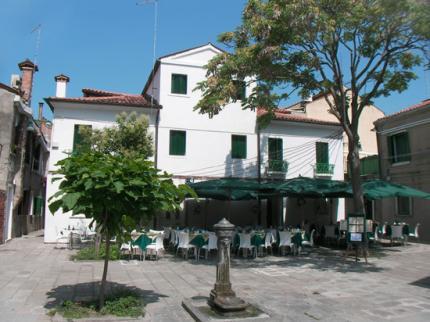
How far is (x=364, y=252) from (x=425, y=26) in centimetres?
684

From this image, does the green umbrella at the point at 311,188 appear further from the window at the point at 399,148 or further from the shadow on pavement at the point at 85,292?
the shadow on pavement at the point at 85,292

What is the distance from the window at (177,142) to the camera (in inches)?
760

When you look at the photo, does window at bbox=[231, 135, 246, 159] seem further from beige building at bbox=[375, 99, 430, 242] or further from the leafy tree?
the leafy tree

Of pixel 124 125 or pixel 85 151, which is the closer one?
pixel 85 151

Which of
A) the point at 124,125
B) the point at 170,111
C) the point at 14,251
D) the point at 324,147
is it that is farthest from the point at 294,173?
the point at 14,251

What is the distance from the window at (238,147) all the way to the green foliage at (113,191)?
13297 millimetres

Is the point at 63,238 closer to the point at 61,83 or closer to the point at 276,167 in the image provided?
the point at 61,83

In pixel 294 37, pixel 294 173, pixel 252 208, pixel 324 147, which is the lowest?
pixel 252 208

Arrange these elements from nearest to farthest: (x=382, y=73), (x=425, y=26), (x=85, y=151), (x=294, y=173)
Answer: (x=85, y=151), (x=425, y=26), (x=382, y=73), (x=294, y=173)

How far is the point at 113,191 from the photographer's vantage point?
20.8 ft

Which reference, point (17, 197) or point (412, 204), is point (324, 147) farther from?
point (17, 197)

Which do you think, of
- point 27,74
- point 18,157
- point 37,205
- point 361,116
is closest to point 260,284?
point 18,157

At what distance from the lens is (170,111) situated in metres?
19.4

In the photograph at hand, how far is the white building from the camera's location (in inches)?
722
